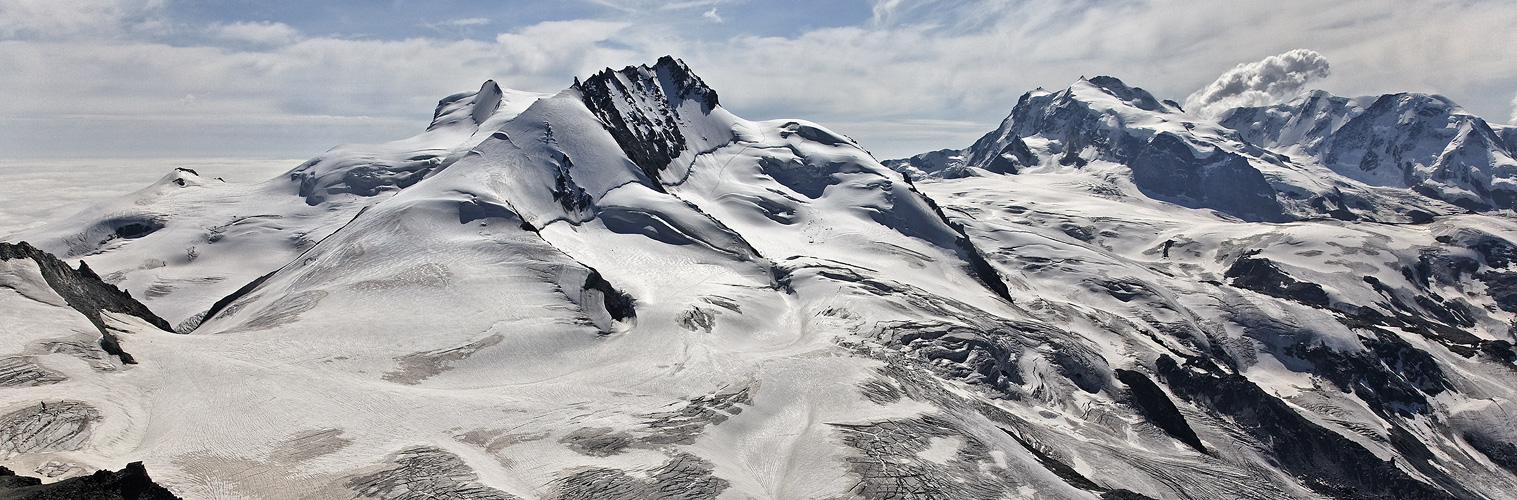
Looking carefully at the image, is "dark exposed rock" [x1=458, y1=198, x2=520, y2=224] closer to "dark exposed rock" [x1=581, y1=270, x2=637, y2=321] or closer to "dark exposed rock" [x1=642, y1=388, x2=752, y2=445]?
"dark exposed rock" [x1=581, y1=270, x2=637, y2=321]

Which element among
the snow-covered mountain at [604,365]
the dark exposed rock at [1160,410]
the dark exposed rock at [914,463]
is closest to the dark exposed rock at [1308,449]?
the snow-covered mountain at [604,365]

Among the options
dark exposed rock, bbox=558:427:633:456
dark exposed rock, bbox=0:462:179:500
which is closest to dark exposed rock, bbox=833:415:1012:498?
dark exposed rock, bbox=558:427:633:456

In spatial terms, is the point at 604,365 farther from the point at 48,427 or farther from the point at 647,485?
the point at 48,427

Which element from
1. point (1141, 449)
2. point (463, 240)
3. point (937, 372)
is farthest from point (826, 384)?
point (463, 240)

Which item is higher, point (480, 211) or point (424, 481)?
point (480, 211)

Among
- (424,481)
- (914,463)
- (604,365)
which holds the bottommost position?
(914,463)

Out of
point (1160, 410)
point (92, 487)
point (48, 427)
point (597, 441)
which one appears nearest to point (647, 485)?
point (597, 441)

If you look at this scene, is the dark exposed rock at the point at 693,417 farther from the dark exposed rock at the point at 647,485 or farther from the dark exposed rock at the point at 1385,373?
the dark exposed rock at the point at 1385,373

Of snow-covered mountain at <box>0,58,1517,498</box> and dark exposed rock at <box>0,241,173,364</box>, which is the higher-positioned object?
dark exposed rock at <box>0,241,173,364</box>
